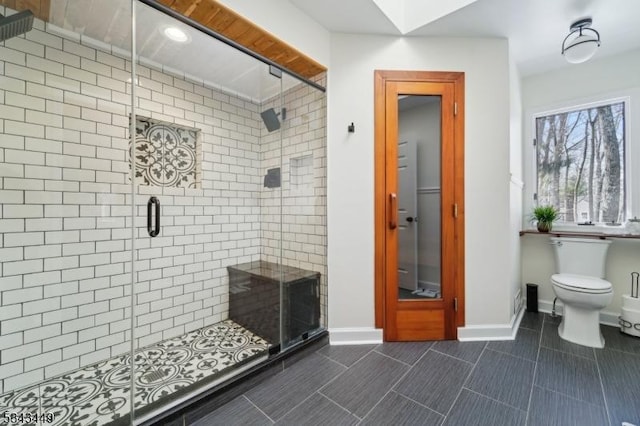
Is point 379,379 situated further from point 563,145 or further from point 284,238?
point 563,145

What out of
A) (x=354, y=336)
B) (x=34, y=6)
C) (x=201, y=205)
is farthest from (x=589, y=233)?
(x=34, y=6)

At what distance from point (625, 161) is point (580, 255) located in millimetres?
1000

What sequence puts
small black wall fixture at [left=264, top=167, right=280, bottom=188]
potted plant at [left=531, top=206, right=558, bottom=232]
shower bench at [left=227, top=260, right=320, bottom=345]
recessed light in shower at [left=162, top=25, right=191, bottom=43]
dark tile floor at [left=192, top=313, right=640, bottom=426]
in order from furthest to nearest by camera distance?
1. potted plant at [left=531, top=206, right=558, bottom=232]
2. small black wall fixture at [left=264, top=167, right=280, bottom=188]
3. shower bench at [left=227, top=260, right=320, bottom=345]
4. recessed light in shower at [left=162, top=25, right=191, bottom=43]
5. dark tile floor at [left=192, top=313, right=640, bottom=426]

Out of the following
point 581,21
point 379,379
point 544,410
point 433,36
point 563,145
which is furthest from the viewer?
point 563,145

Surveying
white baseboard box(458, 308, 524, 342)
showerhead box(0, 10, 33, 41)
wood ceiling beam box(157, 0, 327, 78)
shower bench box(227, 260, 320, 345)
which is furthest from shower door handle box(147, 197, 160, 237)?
white baseboard box(458, 308, 524, 342)

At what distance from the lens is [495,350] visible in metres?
2.07

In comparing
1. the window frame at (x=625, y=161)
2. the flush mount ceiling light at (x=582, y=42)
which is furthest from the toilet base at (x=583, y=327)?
the flush mount ceiling light at (x=582, y=42)

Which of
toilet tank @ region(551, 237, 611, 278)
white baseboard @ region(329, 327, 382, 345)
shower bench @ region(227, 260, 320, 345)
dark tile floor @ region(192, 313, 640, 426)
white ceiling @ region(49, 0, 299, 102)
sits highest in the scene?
white ceiling @ region(49, 0, 299, 102)

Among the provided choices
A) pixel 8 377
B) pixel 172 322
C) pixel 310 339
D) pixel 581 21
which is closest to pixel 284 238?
pixel 310 339

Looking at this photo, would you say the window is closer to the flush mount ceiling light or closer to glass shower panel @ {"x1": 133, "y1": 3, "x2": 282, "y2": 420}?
the flush mount ceiling light

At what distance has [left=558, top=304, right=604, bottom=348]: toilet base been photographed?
2.14 meters

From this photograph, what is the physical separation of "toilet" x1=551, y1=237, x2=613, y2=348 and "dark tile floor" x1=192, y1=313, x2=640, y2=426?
0.49 ft

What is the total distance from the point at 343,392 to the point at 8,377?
6.76ft

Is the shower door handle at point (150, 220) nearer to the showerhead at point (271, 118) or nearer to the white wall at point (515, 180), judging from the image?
the showerhead at point (271, 118)
